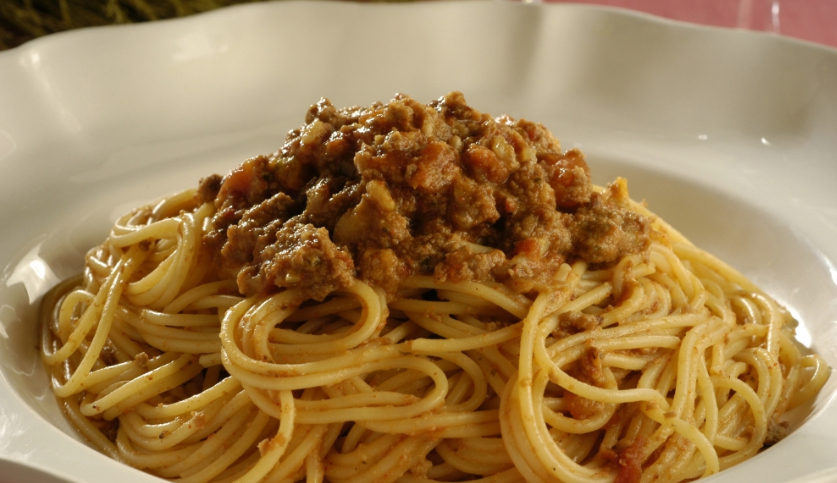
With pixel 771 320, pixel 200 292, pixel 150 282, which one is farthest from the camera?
pixel 771 320

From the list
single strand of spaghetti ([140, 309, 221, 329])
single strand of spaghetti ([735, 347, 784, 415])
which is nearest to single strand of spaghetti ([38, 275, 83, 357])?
single strand of spaghetti ([140, 309, 221, 329])

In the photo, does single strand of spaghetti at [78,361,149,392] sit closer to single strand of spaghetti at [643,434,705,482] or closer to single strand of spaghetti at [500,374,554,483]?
single strand of spaghetti at [500,374,554,483]

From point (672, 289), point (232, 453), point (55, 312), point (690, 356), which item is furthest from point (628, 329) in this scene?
point (55, 312)

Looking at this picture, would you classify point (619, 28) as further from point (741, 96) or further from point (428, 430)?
point (428, 430)

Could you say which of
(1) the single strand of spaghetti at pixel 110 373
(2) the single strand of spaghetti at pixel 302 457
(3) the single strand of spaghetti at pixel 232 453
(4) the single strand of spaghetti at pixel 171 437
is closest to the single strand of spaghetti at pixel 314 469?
(2) the single strand of spaghetti at pixel 302 457

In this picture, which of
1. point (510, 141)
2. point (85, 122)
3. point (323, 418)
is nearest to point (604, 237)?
point (510, 141)

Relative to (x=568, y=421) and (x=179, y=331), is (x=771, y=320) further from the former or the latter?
(x=179, y=331)

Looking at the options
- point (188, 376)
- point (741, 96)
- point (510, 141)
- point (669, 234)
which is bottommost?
point (188, 376)

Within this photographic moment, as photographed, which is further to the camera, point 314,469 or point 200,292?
point 200,292
